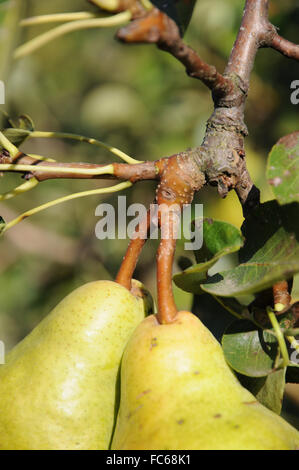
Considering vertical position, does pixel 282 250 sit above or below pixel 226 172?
below

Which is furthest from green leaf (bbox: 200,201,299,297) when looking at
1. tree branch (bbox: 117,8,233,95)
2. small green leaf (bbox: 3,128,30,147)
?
small green leaf (bbox: 3,128,30,147)

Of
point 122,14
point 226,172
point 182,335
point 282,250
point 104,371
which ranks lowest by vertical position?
point 104,371

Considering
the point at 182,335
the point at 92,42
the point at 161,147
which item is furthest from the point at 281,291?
the point at 92,42

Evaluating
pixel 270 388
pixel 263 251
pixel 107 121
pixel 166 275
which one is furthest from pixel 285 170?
pixel 107 121

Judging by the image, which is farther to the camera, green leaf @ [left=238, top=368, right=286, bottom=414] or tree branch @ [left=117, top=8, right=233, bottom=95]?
green leaf @ [left=238, top=368, right=286, bottom=414]

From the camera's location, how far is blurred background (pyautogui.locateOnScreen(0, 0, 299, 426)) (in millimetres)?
1864

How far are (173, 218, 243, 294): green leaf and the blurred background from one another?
0.62 metres

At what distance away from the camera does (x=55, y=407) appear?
977 millimetres

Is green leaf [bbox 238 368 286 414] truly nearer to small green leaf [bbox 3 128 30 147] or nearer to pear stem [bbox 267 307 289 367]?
pear stem [bbox 267 307 289 367]

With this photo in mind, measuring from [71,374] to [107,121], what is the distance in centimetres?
145

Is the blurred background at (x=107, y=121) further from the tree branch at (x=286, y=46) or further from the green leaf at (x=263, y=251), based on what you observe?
the green leaf at (x=263, y=251)

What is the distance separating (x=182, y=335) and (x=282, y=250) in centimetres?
23
